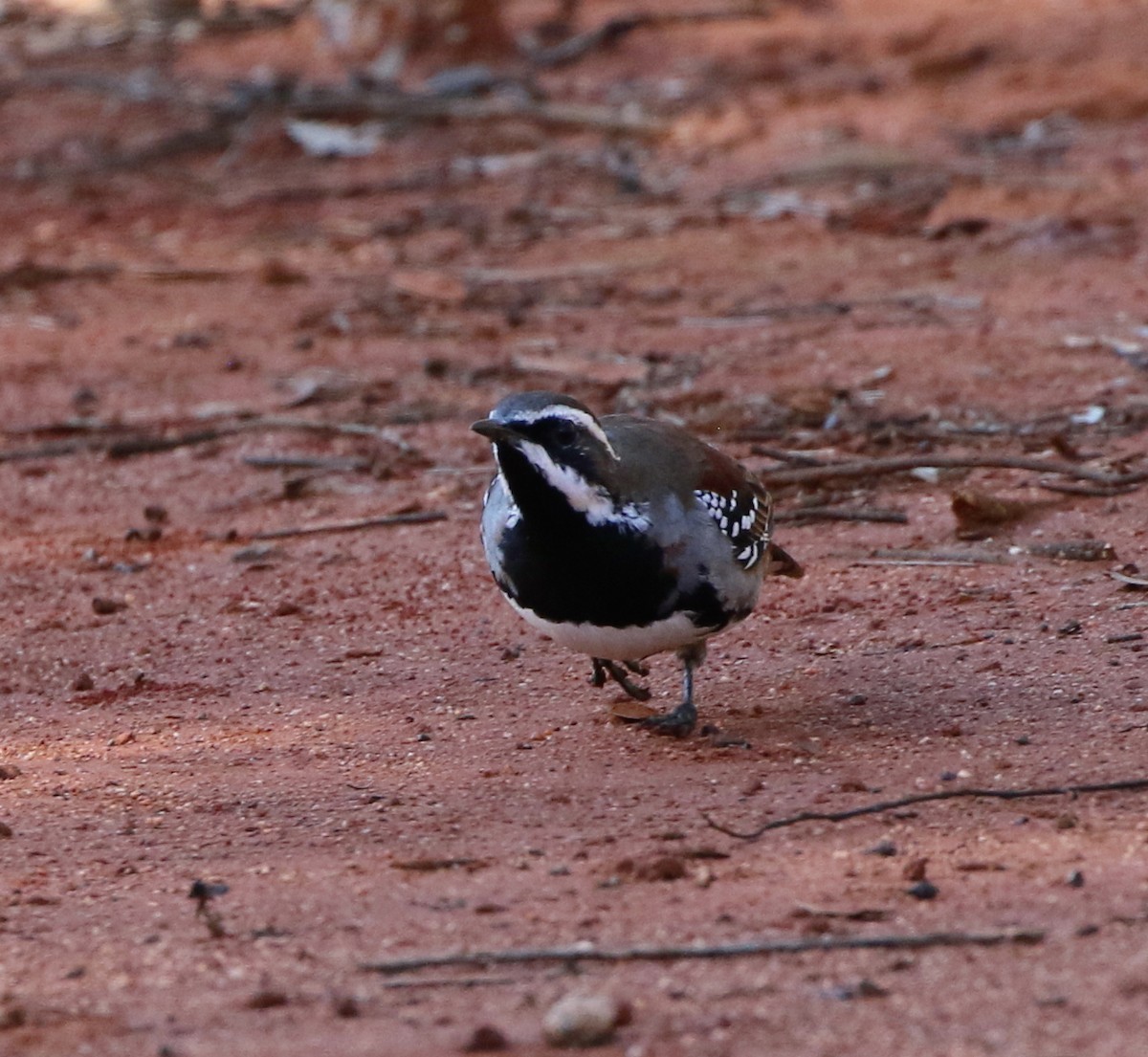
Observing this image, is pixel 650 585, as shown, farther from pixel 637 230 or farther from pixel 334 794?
pixel 637 230

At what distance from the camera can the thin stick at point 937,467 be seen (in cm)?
728

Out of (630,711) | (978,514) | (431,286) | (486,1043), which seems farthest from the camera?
(431,286)

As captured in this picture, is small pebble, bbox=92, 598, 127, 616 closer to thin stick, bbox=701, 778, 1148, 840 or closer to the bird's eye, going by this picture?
the bird's eye

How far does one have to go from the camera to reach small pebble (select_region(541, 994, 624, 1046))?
3.54 metres

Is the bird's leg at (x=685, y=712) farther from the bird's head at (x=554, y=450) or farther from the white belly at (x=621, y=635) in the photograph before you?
the bird's head at (x=554, y=450)

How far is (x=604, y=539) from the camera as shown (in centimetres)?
516

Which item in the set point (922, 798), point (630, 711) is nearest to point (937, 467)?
point (630, 711)

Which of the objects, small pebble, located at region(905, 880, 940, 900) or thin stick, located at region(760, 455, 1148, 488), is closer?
small pebble, located at region(905, 880, 940, 900)

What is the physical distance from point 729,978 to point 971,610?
2.86 metres

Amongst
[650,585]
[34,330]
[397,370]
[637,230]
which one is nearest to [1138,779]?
[650,585]

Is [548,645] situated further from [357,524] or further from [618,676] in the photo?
[357,524]

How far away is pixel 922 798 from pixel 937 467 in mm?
2830

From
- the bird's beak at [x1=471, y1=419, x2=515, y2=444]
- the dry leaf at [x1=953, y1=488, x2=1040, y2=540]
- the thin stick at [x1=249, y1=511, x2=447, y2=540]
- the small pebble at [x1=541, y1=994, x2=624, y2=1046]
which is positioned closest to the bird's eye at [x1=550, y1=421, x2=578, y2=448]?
the bird's beak at [x1=471, y1=419, x2=515, y2=444]

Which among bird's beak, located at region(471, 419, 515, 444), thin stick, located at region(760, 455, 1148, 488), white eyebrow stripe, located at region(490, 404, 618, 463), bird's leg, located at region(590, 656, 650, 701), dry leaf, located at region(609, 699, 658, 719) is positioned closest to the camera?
bird's beak, located at region(471, 419, 515, 444)
